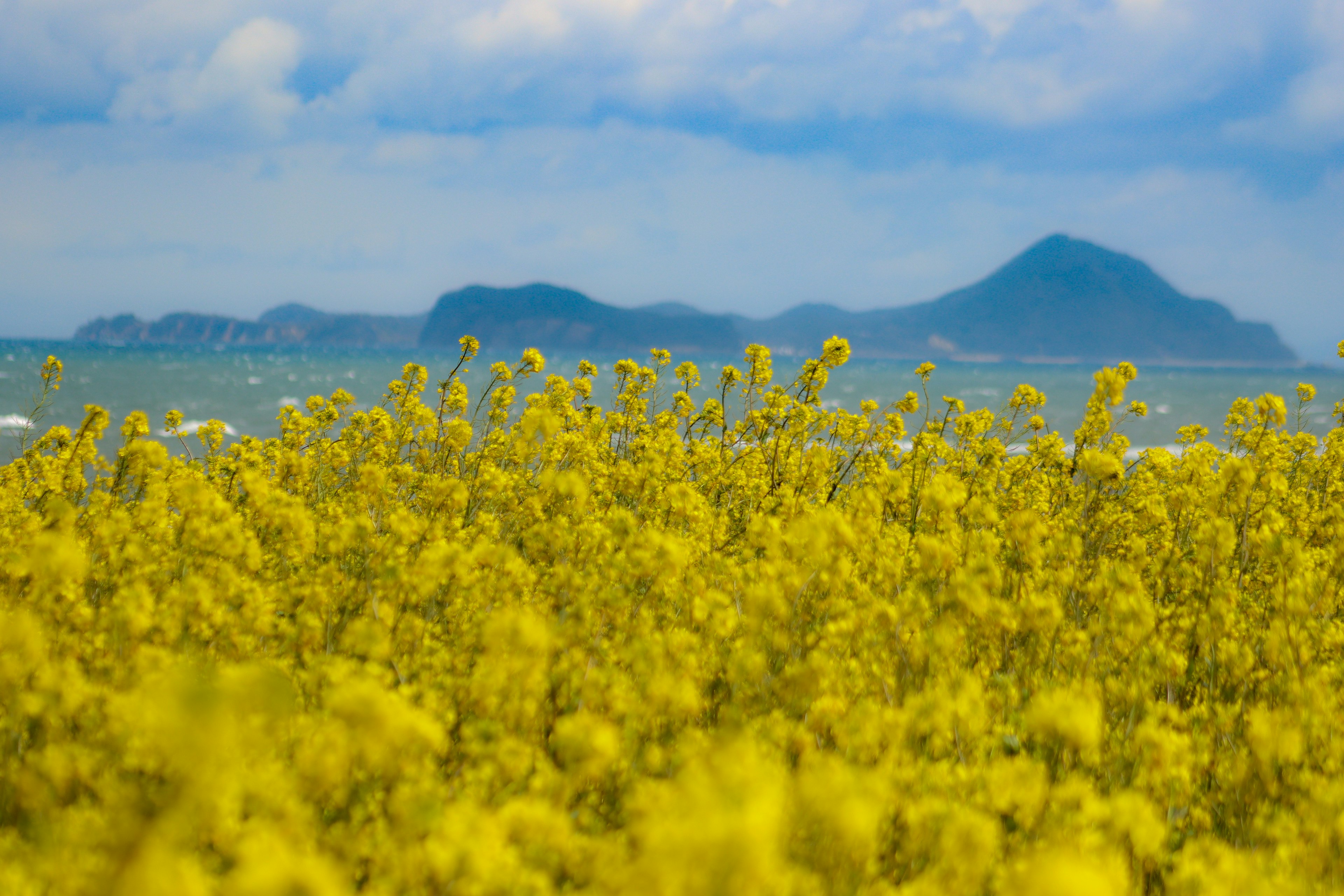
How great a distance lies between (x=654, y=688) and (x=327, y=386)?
56820mm

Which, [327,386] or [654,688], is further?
[327,386]

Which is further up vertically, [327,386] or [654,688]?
[327,386]

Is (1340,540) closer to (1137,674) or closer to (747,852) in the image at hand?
(1137,674)

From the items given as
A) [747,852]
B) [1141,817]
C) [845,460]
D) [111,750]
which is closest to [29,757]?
[111,750]

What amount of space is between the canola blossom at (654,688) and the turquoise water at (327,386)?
392 cm

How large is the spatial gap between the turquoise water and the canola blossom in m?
3.92

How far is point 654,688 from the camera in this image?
2455 millimetres

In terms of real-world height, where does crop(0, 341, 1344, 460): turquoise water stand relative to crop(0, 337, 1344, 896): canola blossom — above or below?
above

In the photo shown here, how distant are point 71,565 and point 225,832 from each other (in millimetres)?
1596

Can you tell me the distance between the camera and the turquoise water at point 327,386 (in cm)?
3194

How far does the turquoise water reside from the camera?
31.9m

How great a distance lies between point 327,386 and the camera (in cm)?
5184

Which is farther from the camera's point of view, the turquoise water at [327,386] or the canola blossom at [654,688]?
the turquoise water at [327,386]

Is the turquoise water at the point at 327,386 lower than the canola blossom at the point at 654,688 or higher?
higher
